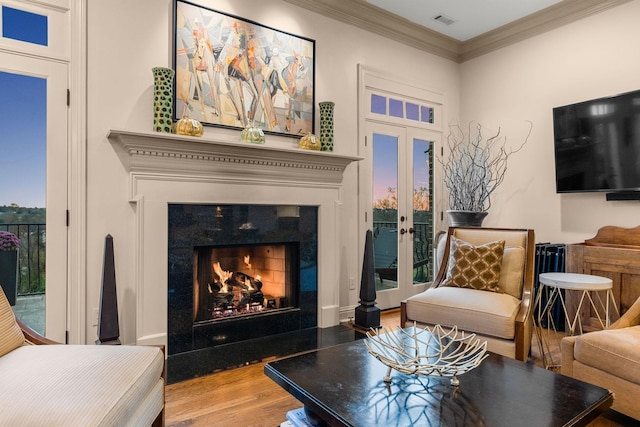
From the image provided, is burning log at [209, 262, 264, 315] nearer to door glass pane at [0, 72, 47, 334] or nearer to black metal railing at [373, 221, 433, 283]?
door glass pane at [0, 72, 47, 334]

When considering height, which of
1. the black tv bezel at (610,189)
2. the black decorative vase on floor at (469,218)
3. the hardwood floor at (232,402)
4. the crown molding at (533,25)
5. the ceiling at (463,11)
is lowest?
the hardwood floor at (232,402)

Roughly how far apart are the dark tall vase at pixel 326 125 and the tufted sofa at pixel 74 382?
91.5 inches

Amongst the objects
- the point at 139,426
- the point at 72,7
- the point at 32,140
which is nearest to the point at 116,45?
the point at 72,7

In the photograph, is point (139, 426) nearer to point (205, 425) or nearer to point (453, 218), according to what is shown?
point (205, 425)

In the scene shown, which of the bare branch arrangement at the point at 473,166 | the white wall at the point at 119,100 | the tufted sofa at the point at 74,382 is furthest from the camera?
the bare branch arrangement at the point at 473,166

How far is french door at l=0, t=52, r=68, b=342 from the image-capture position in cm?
241

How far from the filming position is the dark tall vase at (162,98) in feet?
8.86

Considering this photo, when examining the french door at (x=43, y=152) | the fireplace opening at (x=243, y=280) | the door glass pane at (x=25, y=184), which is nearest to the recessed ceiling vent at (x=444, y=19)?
the fireplace opening at (x=243, y=280)

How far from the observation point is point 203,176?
115 inches

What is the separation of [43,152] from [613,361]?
3411mm

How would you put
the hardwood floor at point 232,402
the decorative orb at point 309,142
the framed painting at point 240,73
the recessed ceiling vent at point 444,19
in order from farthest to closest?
1. the recessed ceiling vent at point 444,19
2. the decorative orb at point 309,142
3. the framed painting at point 240,73
4. the hardwood floor at point 232,402

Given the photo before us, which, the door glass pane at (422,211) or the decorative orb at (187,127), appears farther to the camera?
the door glass pane at (422,211)

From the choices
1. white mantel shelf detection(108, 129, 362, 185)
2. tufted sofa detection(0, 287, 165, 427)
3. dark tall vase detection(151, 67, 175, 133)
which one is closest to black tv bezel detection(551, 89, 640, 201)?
white mantel shelf detection(108, 129, 362, 185)

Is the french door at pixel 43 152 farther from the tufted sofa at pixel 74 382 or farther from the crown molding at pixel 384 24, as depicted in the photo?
the crown molding at pixel 384 24
